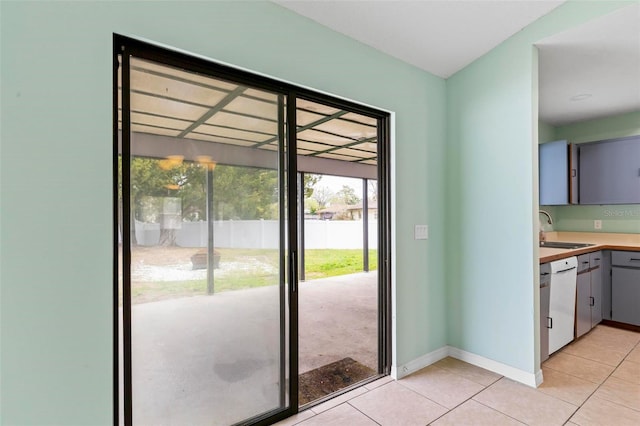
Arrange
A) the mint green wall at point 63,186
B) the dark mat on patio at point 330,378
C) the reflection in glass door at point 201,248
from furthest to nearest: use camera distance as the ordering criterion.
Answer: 1. the dark mat on patio at point 330,378
2. the reflection in glass door at point 201,248
3. the mint green wall at point 63,186

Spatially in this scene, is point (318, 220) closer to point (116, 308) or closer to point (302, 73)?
point (302, 73)

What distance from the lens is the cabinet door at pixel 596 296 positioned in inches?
137

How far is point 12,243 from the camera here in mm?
1273

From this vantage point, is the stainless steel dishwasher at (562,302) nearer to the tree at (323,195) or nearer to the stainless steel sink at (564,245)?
the stainless steel sink at (564,245)

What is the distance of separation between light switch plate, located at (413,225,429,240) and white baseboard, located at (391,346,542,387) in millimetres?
1025

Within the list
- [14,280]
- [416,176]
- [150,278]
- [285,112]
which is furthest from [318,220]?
[14,280]

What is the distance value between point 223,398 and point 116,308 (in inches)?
33.1

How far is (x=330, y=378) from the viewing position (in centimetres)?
264

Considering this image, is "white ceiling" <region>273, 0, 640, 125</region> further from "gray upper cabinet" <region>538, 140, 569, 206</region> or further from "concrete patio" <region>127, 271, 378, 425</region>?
"concrete patio" <region>127, 271, 378, 425</region>

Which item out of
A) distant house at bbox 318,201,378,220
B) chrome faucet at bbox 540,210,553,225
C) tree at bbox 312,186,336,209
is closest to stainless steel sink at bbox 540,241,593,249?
chrome faucet at bbox 540,210,553,225

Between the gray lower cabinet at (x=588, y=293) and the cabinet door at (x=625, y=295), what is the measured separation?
0.14m

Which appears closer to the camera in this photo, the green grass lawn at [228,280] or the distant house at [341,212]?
the green grass lawn at [228,280]

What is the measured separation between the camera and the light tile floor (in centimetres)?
204

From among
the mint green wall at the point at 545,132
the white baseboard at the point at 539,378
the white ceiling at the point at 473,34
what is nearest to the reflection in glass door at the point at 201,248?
the white ceiling at the point at 473,34
